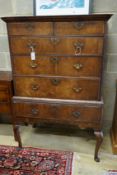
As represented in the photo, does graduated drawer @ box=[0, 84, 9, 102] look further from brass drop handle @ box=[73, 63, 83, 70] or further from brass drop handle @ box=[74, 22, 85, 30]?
brass drop handle @ box=[74, 22, 85, 30]

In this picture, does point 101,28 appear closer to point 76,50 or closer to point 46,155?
point 76,50

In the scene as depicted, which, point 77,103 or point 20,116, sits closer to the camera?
point 77,103

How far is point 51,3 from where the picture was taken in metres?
1.88

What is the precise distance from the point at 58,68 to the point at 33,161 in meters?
1.00

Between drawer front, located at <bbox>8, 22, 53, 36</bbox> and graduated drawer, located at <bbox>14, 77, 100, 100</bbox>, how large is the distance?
0.42 meters

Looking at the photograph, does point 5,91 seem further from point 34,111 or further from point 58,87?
point 58,87

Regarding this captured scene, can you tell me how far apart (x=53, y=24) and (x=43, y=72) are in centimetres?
43

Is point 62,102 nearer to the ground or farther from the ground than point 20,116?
farther from the ground

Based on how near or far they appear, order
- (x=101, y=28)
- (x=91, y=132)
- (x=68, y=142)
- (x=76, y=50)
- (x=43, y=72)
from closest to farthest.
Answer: (x=101, y=28), (x=76, y=50), (x=43, y=72), (x=68, y=142), (x=91, y=132)

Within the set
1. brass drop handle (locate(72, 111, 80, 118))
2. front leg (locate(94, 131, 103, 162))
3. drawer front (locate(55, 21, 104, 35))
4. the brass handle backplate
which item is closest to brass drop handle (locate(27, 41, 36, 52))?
the brass handle backplate

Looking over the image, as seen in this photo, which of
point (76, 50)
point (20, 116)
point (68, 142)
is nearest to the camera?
point (76, 50)

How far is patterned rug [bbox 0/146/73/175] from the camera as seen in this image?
1.76m

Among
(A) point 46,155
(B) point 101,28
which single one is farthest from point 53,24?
(A) point 46,155

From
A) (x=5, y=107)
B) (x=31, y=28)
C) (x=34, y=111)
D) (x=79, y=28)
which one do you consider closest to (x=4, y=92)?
(x=5, y=107)
